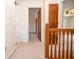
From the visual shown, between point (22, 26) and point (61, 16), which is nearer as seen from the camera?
point (61, 16)

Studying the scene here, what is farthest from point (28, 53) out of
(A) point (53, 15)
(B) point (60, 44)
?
(A) point (53, 15)

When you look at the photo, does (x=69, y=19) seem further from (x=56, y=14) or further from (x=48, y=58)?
(x=48, y=58)

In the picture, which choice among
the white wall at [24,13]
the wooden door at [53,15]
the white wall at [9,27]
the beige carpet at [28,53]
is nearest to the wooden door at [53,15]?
the wooden door at [53,15]

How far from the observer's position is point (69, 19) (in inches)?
352

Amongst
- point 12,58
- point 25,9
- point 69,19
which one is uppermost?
point 25,9

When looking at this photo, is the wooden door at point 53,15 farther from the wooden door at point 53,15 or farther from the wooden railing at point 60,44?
the wooden railing at point 60,44

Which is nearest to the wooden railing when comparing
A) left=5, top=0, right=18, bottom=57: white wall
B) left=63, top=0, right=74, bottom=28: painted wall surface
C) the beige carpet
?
the beige carpet

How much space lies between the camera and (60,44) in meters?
5.19

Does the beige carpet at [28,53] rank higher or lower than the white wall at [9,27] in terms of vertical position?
lower

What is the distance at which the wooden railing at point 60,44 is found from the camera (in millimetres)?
5112

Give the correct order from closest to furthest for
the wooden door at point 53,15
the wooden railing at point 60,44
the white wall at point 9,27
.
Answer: the wooden railing at point 60,44 → the white wall at point 9,27 → the wooden door at point 53,15

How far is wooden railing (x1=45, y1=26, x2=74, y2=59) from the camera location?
511 centimetres
